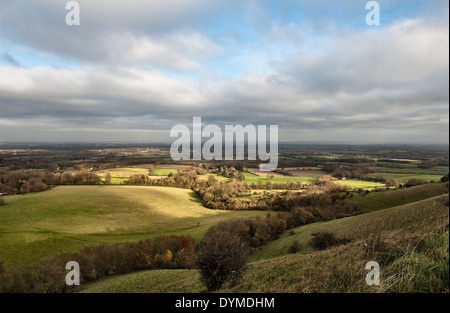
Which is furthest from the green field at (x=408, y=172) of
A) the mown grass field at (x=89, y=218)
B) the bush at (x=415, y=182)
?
the mown grass field at (x=89, y=218)

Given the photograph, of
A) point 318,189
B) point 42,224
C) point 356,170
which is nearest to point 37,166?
point 42,224

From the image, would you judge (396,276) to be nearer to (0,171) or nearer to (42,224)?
(42,224)

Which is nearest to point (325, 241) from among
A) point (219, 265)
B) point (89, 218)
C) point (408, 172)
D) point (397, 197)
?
point (219, 265)

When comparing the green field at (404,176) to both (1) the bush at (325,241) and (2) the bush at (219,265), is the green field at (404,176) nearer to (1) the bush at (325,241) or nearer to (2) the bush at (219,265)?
(1) the bush at (325,241)

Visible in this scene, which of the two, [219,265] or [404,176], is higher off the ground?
[219,265]

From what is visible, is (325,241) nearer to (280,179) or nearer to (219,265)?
(219,265)
